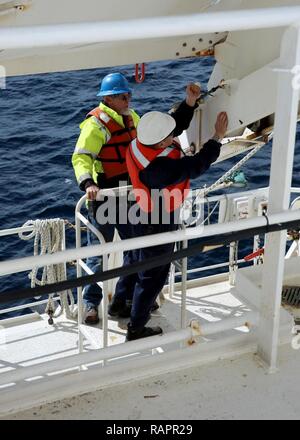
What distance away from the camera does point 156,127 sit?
375 cm

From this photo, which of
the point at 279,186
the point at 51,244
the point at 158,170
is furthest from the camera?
the point at 51,244

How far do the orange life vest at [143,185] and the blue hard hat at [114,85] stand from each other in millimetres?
968

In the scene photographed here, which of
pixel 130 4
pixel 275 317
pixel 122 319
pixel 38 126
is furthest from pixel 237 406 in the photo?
pixel 38 126

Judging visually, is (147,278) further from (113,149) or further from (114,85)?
(114,85)

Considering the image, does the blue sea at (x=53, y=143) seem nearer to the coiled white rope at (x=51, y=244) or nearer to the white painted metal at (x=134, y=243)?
the coiled white rope at (x=51, y=244)

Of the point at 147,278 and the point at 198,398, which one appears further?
the point at 147,278

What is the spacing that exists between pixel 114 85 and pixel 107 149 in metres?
0.43

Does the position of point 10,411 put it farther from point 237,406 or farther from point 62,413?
point 237,406

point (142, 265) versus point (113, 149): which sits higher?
point (142, 265)

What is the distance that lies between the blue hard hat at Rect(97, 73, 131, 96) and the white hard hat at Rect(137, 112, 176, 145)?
41.3 inches

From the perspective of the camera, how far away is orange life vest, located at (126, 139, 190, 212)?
3801 millimetres

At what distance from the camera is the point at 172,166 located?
12.2 feet

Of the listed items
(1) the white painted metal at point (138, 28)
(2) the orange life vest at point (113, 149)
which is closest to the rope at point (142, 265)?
(1) the white painted metal at point (138, 28)

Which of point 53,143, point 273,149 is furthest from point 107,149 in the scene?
point 53,143
